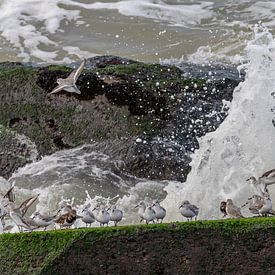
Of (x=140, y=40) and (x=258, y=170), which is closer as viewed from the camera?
(x=258, y=170)

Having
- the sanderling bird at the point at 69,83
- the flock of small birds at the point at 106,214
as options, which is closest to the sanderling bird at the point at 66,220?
the flock of small birds at the point at 106,214

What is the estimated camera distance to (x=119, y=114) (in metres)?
13.6

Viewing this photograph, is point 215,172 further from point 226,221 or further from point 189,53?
point 189,53

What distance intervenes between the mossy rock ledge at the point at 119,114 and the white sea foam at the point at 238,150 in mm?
555

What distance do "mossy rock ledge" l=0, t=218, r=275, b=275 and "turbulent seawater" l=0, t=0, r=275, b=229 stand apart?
2.63 meters

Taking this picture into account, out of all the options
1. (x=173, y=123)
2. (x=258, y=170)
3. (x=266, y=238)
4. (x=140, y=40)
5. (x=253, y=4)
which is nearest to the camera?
(x=266, y=238)

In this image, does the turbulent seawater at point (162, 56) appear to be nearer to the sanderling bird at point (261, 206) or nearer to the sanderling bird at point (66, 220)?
the sanderling bird at point (261, 206)

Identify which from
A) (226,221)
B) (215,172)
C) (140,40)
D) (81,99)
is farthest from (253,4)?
(226,221)

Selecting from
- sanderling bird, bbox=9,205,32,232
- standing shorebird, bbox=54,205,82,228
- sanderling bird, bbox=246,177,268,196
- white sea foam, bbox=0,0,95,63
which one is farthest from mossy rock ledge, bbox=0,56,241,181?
white sea foam, bbox=0,0,95,63

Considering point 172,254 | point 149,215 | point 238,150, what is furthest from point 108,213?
point 238,150

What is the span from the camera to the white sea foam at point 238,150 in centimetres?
1175

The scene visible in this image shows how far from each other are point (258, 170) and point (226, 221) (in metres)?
3.57

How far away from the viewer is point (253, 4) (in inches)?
953

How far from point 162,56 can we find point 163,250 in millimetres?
12053
